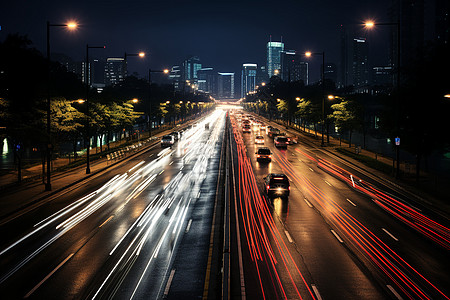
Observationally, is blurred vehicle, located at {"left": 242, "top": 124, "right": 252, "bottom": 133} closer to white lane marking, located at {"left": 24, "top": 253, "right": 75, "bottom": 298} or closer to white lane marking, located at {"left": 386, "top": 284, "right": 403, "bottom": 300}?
white lane marking, located at {"left": 24, "top": 253, "right": 75, "bottom": 298}

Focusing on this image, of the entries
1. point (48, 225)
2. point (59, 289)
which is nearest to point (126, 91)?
point (48, 225)

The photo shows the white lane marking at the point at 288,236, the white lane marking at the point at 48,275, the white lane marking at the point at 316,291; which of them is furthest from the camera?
the white lane marking at the point at 288,236

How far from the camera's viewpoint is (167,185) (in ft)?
100

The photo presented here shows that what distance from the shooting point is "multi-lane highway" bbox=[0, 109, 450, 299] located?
12.6m

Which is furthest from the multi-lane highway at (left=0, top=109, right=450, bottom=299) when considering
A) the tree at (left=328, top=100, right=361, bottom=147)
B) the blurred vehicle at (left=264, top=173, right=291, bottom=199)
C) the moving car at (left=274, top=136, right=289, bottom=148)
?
the moving car at (left=274, top=136, right=289, bottom=148)

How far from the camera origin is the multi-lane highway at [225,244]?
41.2ft

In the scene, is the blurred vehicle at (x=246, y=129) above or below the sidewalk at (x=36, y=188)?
above

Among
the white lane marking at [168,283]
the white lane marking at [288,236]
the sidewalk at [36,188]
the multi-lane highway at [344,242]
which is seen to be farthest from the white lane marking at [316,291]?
the sidewalk at [36,188]

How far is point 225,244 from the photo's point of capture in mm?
16234

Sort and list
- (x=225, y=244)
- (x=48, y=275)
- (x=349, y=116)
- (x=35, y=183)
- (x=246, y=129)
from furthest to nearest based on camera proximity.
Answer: (x=246, y=129)
(x=349, y=116)
(x=35, y=183)
(x=225, y=244)
(x=48, y=275)

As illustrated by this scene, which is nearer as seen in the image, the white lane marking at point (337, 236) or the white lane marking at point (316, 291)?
the white lane marking at point (316, 291)

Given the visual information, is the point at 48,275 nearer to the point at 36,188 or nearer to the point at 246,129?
the point at 36,188

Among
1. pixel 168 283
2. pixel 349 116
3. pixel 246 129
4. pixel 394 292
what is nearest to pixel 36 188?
pixel 168 283

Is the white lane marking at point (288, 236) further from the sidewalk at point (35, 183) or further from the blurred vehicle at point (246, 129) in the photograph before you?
the blurred vehicle at point (246, 129)
